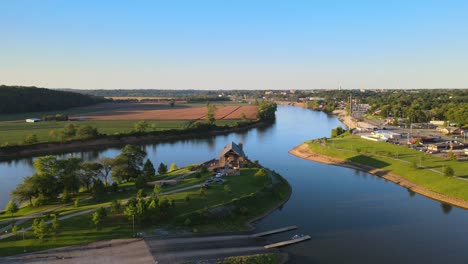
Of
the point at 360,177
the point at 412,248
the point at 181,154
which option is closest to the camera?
the point at 412,248

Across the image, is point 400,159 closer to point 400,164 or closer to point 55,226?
point 400,164

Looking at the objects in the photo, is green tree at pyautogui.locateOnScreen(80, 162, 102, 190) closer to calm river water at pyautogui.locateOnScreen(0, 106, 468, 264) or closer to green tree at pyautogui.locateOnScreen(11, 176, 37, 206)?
green tree at pyautogui.locateOnScreen(11, 176, 37, 206)

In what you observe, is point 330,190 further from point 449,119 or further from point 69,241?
point 449,119

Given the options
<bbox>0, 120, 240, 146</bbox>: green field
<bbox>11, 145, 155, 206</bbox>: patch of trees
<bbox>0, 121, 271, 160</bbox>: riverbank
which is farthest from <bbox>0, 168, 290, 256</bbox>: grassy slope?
<bbox>0, 120, 240, 146</bbox>: green field

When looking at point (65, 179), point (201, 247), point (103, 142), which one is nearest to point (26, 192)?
Result: point (65, 179)

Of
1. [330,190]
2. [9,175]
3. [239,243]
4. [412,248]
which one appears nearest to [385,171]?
[330,190]

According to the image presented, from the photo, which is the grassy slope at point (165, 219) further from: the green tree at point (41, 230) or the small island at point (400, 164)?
the small island at point (400, 164)

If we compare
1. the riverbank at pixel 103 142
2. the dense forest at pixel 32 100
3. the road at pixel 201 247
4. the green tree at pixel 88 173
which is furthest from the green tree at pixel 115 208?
the dense forest at pixel 32 100
